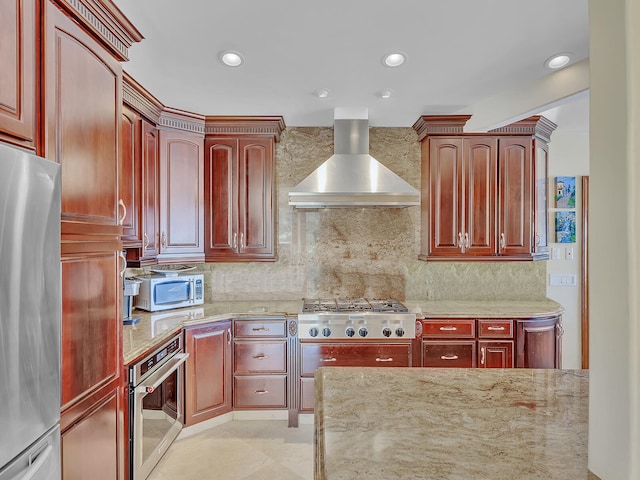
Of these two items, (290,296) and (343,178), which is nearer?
(343,178)

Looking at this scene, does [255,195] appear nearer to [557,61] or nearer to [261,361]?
[261,361]

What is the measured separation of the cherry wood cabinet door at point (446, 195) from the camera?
10.5 feet

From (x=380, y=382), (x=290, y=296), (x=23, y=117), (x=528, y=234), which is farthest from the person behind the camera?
(x=290, y=296)

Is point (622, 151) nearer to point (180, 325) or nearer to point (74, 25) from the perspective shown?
point (74, 25)

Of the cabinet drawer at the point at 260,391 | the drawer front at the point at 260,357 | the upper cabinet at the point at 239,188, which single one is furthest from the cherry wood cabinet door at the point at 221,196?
the cabinet drawer at the point at 260,391

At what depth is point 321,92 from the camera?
269cm

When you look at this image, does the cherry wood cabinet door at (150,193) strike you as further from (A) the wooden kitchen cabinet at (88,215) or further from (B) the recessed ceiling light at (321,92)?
(B) the recessed ceiling light at (321,92)

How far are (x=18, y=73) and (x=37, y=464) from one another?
3.92ft

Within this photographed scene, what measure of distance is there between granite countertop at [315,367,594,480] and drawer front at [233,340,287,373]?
63.7 inches

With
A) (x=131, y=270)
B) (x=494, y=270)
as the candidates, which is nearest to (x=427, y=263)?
(x=494, y=270)

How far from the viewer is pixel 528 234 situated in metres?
3.21

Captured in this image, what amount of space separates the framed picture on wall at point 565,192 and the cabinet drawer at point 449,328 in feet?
5.80

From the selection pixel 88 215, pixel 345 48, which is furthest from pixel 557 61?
pixel 88 215

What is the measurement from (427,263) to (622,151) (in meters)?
Result: 2.93
